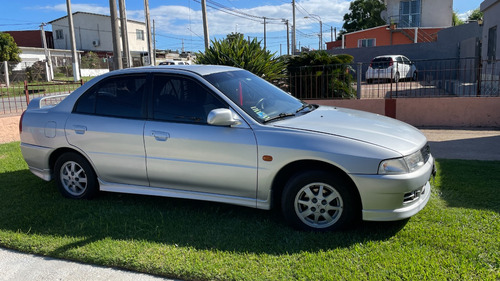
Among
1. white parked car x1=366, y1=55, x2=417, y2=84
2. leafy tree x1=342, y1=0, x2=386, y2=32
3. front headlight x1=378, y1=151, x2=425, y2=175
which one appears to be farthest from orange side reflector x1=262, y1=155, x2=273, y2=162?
leafy tree x1=342, y1=0, x2=386, y2=32

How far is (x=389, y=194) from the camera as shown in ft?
12.0

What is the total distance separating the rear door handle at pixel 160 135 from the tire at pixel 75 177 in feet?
3.58

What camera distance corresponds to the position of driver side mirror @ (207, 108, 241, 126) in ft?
13.3

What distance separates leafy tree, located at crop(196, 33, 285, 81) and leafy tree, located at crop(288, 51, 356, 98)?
2.00ft

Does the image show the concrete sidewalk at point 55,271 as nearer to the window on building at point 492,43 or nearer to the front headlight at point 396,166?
the front headlight at point 396,166

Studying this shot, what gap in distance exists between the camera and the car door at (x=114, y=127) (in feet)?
15.2

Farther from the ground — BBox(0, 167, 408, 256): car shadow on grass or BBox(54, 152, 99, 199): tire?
BBox(54, 152, 99, 199): tire

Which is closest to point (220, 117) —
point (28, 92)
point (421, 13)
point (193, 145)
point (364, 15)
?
point (193, 145)

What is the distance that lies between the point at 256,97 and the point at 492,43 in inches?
445

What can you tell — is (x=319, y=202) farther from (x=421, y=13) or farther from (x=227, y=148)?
(x=421, y=13)

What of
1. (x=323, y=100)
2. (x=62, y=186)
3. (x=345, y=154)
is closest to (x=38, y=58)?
(x=323, y=100)

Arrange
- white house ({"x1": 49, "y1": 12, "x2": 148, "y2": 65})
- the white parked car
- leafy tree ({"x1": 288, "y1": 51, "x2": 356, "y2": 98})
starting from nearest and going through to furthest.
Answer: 1. the white parked car
2. leafy tree ({"x1": 288, "y1": 51, "x2": 356, "y2": 98})
3. white house ({"x1": 49, "y1": 12, "x2": 148, "y2": 65})

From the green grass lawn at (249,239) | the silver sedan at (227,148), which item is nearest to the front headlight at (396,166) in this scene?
the silver sedan at (227,148)

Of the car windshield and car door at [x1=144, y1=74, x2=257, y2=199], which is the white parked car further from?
car door at [x1=144, y1=74, x2=257, y2=199]
